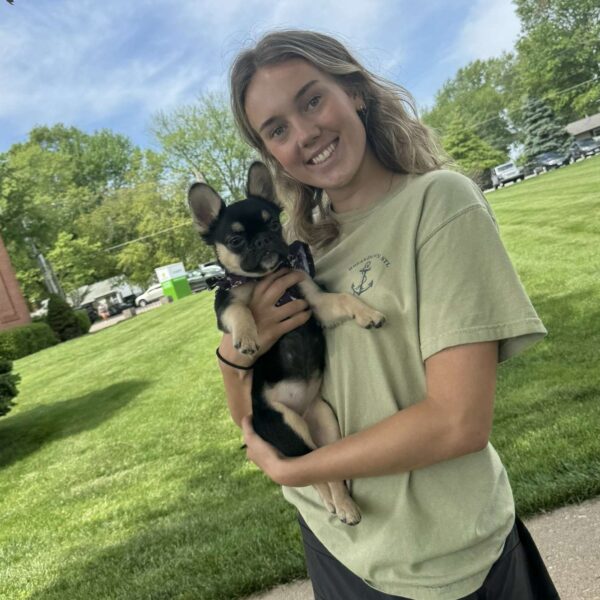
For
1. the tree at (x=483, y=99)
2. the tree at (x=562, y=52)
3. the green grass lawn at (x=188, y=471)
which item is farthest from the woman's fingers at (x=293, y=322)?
the tree at (x=483, y=99)

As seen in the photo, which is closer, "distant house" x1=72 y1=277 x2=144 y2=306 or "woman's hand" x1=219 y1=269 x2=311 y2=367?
"woman's hand" x1=219 y1=269 x2=311 y2=367

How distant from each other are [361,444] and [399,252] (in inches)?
21.5

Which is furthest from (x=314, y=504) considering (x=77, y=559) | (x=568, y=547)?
(x=77, y=559)

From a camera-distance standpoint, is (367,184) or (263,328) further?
(263,328)

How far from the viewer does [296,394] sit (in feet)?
6.84

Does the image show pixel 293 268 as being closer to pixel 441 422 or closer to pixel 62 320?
pixel 441 422

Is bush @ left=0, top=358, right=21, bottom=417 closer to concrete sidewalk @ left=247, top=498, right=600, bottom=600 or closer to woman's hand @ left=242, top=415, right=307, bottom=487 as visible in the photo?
concrete sidewalk @ left=247, top=498, right=600, bottom=600

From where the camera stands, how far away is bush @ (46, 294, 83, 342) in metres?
29.0

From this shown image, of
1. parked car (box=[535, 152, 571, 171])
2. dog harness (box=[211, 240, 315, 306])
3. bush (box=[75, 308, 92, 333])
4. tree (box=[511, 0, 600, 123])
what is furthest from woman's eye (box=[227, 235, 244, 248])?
tree (box=[511, 0, 600, 123])

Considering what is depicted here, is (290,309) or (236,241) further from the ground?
(236,241)

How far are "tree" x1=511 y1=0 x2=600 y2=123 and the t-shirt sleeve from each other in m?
64.3

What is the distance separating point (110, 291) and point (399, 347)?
5842cm

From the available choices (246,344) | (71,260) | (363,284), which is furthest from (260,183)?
(71,260)

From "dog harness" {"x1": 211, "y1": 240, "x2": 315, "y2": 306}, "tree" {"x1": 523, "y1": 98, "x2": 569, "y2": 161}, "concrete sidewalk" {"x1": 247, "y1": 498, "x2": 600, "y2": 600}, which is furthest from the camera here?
"tree" {"x1": 523, "y1": 98, "x2": 569, "y2": 161}
